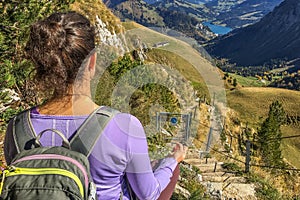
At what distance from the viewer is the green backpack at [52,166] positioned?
1372mm

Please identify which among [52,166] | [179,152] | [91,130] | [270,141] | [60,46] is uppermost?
[60,46]

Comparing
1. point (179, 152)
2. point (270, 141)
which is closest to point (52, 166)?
point (179, 152)

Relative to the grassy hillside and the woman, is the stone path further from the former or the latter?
the grassy hillside

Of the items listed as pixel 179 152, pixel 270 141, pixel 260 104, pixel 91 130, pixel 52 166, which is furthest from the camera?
pixel 260 104

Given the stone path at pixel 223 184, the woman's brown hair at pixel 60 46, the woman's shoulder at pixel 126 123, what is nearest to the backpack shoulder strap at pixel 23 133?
the woman's brown hair at pixel 60 46

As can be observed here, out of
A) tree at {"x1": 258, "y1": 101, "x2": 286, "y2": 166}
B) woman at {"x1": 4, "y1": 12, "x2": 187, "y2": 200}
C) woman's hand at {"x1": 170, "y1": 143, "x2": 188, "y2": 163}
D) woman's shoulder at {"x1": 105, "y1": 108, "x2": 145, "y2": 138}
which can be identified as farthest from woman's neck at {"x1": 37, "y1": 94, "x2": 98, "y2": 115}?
tree at {"x1": 258, "y1": 101, "x2": 286, "y2": 166}

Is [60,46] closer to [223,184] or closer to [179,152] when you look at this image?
[179,152]

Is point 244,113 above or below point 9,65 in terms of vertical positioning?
below

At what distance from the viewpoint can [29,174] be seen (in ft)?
4.63

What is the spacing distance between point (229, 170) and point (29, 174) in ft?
23.1

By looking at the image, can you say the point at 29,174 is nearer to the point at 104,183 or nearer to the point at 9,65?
the point at 104,183

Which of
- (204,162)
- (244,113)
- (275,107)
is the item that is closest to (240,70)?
(244,113)

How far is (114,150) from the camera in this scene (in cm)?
159

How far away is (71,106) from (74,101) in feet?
0.09
